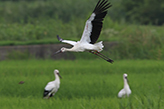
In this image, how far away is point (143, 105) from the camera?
5969mm

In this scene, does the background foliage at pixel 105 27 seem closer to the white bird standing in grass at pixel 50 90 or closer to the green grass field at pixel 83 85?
the green grass field at pixel 83 85

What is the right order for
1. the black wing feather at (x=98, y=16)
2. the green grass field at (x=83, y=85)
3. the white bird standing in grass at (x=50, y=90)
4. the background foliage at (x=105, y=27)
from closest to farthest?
the green grass field at (x=83, y=85), the black wing feather at (x=98, y=16), the white bird standing in grass at (x=50, y=90), the background foliage at (x=105, y=27)

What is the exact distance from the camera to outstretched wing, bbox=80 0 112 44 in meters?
7.28

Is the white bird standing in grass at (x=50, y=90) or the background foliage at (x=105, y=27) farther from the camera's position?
the background foliage at (x=105, y=27)

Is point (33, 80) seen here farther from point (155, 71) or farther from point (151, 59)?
point (151, 59)

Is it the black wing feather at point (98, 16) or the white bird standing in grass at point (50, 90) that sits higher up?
the black wing feather at point (98, 16)

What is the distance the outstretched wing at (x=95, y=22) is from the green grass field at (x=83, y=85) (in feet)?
3.96

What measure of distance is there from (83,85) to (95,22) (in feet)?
8.71

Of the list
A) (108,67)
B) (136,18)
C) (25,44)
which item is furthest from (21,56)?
(136,18)

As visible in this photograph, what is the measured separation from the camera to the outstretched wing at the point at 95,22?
7.28 m

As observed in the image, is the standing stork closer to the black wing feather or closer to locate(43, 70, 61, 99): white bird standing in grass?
the black wing feather

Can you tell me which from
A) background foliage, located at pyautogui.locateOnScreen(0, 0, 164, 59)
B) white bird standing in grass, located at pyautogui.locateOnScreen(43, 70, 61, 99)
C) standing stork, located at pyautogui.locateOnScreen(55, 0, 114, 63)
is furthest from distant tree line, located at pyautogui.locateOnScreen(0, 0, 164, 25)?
standing stork, located at pyautogui.locateOnScreen(55, 0, 114, 63)

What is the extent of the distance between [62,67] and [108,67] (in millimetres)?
1496

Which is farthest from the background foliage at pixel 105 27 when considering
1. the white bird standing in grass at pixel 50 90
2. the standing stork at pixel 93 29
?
the standing stork at pixel 93 29
